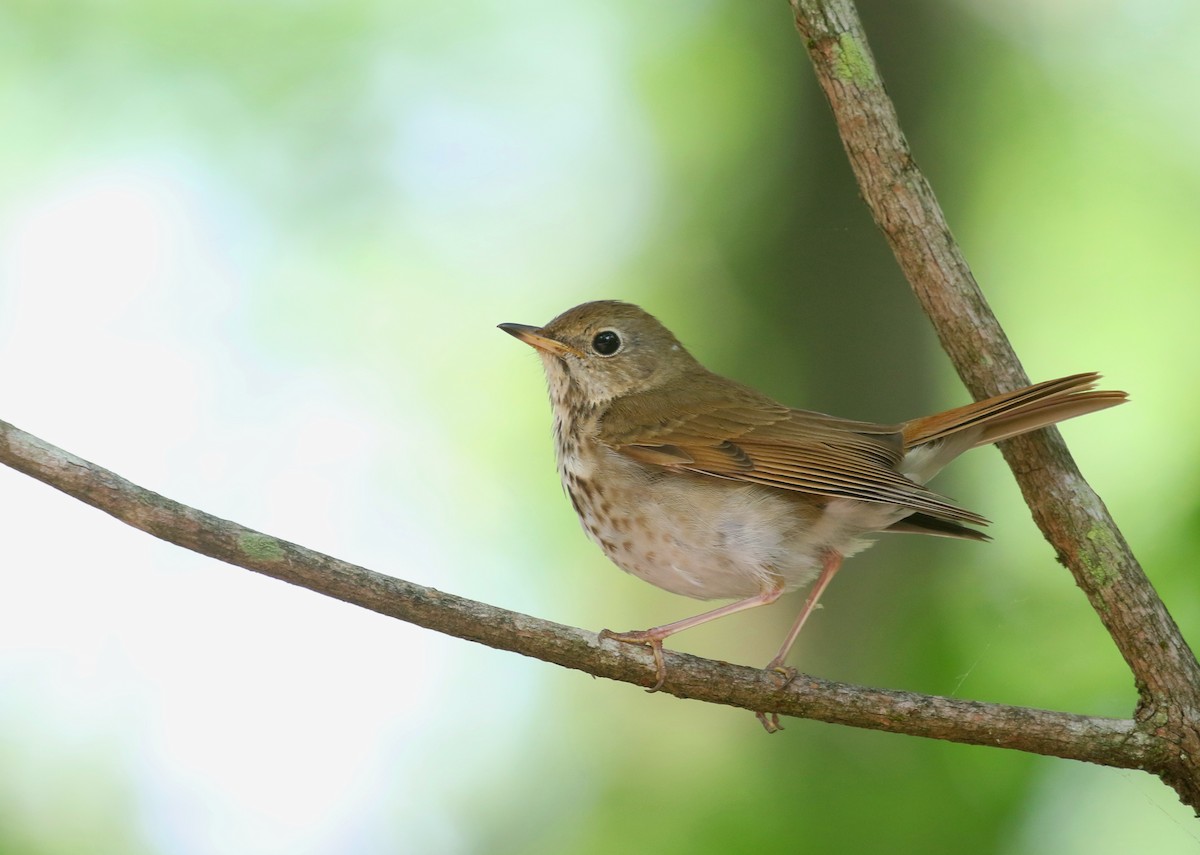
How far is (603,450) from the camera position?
472 centimetres

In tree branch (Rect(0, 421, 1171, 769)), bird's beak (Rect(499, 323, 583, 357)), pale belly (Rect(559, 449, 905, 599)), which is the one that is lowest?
tree branch (Rect(0, 421, 1171, 769))

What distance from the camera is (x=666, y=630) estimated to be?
393 cm

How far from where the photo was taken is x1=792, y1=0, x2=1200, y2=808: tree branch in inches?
147

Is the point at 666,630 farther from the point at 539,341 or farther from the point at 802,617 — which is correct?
the point at 539,341

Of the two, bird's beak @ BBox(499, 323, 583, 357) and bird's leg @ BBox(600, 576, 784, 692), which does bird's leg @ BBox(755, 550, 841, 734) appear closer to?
bird's leg @ BBox(600, 576, 784, 692)

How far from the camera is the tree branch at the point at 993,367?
12.2 feet

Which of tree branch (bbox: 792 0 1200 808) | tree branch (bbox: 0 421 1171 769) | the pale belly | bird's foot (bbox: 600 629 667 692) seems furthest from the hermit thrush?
tree branch (bbox: 0 421 1171 769)

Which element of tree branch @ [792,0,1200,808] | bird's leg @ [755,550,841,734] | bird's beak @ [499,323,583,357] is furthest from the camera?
bird's beak @ [499,323,583,357]

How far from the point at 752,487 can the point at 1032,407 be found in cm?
106

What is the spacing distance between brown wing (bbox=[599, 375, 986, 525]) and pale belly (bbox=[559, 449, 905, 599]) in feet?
0.27

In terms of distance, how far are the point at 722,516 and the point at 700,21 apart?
458cm

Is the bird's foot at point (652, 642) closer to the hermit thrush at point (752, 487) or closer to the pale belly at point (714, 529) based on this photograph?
the hermit thrush at point (752, 487)

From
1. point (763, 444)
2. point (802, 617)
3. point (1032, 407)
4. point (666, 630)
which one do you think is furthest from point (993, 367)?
point (666, 630)

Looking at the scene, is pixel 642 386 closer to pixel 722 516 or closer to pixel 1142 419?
pixel 722 516
